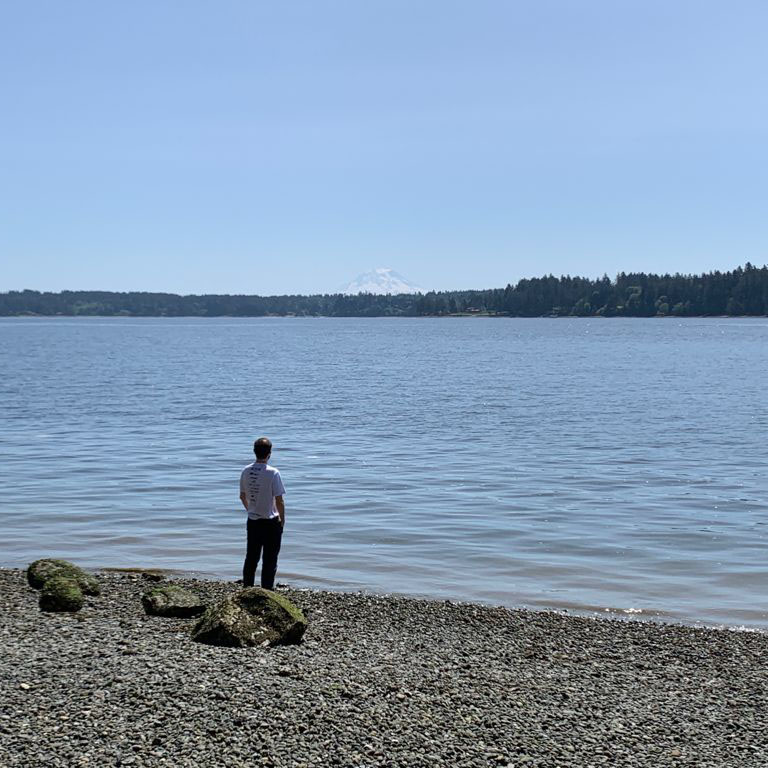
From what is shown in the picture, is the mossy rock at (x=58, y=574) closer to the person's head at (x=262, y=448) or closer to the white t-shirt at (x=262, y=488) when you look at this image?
the white t-shirt at (x=262, y=488)

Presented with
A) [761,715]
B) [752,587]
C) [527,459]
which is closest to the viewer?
[761,715]

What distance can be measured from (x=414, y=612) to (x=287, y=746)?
663 cm

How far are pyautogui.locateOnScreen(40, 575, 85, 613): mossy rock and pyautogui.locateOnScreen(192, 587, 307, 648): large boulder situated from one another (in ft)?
9.80

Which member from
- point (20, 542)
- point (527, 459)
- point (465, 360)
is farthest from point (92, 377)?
point (20, 542)

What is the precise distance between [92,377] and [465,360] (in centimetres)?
4456

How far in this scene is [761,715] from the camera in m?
10.3

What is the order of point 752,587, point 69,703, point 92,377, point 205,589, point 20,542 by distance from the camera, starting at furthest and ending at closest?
point 92,377
point 20,542
point 752,587
point 205,589
point 69,703

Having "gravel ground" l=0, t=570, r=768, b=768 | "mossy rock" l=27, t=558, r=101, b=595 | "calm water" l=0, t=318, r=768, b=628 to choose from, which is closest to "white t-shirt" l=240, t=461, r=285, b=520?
"gravel ground" l=0, t=570, r=768, b=768

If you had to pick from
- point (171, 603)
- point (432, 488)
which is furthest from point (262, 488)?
point (432, 488)

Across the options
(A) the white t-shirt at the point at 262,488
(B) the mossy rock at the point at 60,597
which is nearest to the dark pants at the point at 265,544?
(A) the white t-shirt at the point at 262,488

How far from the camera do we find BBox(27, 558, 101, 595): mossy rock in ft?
50.4

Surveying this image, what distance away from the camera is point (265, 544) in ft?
48.3

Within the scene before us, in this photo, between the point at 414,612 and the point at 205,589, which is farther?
the point at 205,589

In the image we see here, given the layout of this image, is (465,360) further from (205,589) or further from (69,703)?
(69,703)
